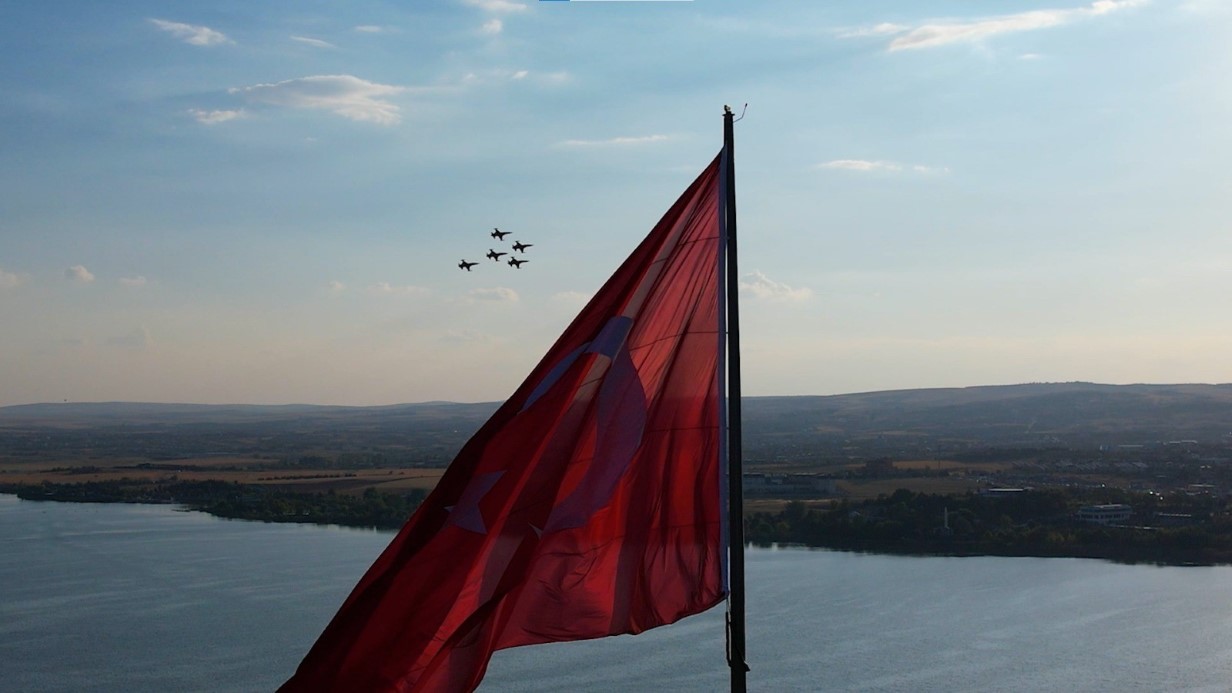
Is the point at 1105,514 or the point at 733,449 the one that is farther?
the point at 1105,514

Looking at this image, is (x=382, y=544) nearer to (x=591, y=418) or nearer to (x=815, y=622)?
(x=815, y=622)

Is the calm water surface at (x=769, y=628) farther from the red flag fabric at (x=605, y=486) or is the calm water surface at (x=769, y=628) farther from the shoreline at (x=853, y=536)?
Answer: the red flag fabric at (x=605, y=486)

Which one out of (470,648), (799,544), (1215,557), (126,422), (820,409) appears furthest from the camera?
(126,422)

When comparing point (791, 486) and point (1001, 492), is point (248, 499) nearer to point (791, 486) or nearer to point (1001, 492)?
point (791, 486)

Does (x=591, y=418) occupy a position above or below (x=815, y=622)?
above

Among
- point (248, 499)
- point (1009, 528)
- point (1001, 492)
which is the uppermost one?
point (1001, 492)

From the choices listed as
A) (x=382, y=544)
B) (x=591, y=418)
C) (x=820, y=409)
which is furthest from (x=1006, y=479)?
(x=820, y=409)

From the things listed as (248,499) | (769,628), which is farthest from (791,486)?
(769,628)
